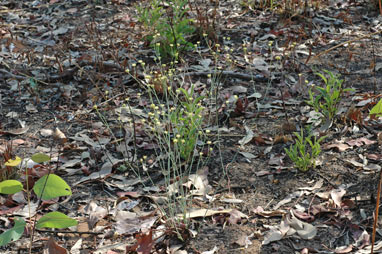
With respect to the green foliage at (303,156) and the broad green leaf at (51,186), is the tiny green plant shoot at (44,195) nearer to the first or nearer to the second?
the broad green leaf at (51,186)

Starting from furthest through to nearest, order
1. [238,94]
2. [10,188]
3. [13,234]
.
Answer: [238,94]
[10,188]
[13,234]

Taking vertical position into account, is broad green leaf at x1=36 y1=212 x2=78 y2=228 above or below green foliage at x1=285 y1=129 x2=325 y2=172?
above

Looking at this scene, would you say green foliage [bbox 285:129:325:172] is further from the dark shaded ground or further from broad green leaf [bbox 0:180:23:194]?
broad green leaf [bbox 0:180:23:194]

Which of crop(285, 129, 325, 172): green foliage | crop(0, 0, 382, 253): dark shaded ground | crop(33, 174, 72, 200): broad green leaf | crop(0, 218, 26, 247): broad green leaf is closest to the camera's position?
crop(0, 218, 26, 247): broad green leaf

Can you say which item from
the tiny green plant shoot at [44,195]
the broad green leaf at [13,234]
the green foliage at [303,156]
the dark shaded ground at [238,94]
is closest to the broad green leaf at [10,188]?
the tiny green plant shoot at [44,195]

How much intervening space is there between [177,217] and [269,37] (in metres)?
2.90

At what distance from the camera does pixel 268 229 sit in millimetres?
2605

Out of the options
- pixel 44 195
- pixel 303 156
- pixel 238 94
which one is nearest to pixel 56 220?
pixel 44 195

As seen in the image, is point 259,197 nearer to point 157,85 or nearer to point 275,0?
point 157,85

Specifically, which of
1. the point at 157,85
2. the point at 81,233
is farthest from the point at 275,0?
the point at 81,233

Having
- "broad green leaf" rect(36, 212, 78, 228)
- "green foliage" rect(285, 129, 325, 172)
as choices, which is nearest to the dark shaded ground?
"green foliage" rect(285, 129, 325, 172)

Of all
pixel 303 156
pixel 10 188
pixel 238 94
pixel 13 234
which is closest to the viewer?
pixel 13 234

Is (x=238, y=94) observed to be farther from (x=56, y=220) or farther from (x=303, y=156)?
(x=56, y=220)

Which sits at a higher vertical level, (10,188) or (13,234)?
(10,188)
